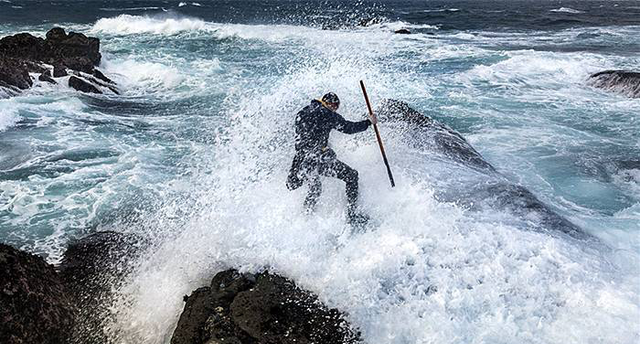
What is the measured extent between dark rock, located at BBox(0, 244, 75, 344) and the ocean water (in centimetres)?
50

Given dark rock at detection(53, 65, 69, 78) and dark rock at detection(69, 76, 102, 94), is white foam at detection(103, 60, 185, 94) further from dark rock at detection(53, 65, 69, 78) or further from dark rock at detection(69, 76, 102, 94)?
dark rock at detection(53, 65, 69, 78)

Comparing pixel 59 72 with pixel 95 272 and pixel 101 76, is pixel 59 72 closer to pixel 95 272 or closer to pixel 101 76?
pixel 101 76

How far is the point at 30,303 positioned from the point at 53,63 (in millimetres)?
15522

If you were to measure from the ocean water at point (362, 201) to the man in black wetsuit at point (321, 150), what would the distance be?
1.05 ft

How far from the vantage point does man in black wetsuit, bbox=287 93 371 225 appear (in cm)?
657

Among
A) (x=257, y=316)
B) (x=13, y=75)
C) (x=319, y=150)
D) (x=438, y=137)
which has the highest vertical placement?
(x=319, y=150)

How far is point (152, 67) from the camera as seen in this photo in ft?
61.9

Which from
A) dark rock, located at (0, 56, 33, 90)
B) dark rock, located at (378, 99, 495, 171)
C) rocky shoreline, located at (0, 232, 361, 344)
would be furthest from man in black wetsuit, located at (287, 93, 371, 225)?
dark rock, located at (0, 56, 33, 90)

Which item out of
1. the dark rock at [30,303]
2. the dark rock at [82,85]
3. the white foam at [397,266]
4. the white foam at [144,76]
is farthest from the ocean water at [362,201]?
the dark rock at [82,85]

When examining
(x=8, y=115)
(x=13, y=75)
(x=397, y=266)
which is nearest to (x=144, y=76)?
(x=13, y=75)

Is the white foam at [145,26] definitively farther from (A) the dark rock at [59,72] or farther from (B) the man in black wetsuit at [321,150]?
(B) the man in black wetsuit at [321,150]

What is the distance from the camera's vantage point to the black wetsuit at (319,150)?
21.6 ft

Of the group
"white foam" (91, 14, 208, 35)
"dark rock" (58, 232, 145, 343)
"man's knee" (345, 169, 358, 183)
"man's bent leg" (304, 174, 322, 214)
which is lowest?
"white foam" (91, 14, 208, 35)

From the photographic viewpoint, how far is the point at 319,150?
6.68m
